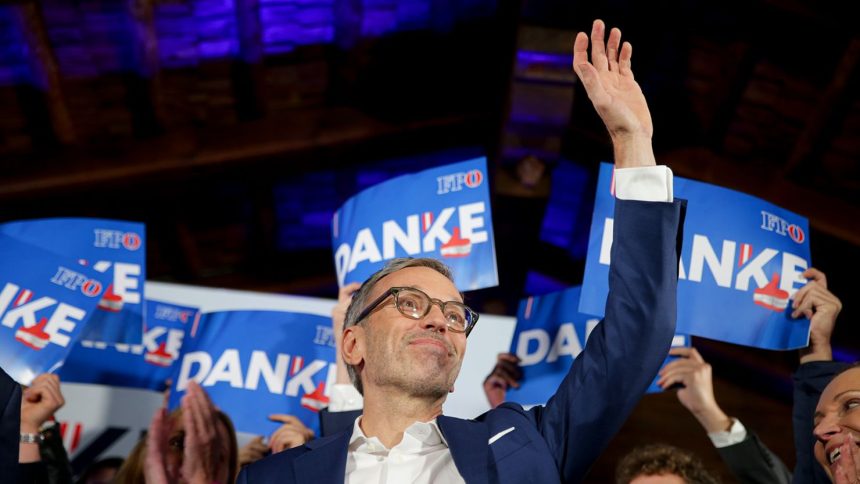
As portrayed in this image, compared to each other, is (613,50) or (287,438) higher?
(613,50)

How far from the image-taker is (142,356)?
3879 mm

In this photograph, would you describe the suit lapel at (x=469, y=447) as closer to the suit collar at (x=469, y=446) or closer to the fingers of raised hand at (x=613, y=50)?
the suit collar at (x=469, y=446)

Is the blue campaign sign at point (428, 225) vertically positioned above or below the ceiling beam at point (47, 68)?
below

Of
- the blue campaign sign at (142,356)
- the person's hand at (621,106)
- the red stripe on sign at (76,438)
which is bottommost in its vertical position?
the red stripe on sign at (76,438)

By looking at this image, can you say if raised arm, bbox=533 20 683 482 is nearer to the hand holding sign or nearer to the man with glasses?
the man with glasses

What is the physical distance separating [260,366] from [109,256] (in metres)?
0.69

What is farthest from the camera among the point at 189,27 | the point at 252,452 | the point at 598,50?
the point at 189,27

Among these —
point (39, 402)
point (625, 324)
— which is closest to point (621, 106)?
point (625, 324)

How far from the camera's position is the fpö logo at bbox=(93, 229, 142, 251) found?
360 cm

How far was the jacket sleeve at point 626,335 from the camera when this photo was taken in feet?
5.43

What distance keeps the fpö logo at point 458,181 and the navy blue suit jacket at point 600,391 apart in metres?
1.54

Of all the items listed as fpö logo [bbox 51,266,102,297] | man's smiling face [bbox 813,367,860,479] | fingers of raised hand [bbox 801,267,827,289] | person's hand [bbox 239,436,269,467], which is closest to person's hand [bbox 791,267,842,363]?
fingers of raised hand [bbox 801,267,827,289]

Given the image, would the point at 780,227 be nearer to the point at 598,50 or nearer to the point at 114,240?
the point at 598,50

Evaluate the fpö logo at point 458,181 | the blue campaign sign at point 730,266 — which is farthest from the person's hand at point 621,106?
the fpö logo at point 458,181
